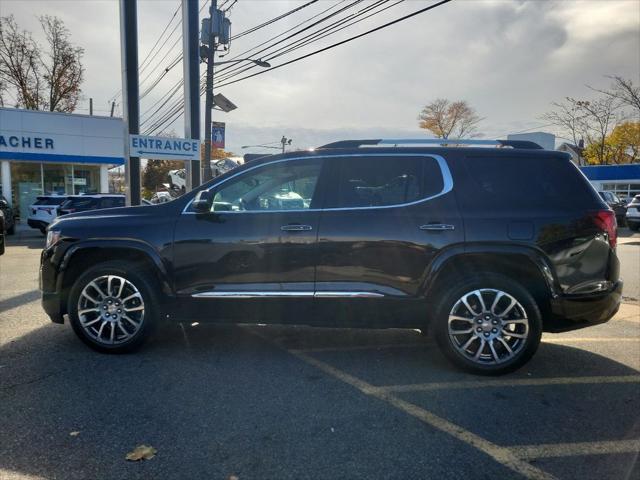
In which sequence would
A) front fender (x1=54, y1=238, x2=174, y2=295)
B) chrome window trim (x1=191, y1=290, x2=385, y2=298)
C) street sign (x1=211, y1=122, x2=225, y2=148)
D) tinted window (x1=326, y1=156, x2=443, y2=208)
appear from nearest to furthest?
1. chrome window trim (x1=191, y1=290, x2=385, y2=298)
2. tinted window (x1=326, y1=156, x2=443, y2=208)
3. front fender (x1=54, y1=238, x2=174, y2=295)
4. street sign (x1=211, y1=122, x2=225, y2=148)

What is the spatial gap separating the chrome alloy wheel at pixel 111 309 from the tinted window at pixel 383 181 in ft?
6.56

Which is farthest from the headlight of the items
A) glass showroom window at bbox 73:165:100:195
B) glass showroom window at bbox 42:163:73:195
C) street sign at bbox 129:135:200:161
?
glass showroom window at bbox 73:165:100:195

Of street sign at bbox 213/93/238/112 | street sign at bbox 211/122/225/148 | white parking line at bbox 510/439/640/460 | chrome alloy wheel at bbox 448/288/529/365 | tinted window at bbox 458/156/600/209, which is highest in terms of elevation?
street sign at bbox 213/93/238/112

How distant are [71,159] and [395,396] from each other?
970 inches

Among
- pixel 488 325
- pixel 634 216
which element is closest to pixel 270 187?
pixel 488 325

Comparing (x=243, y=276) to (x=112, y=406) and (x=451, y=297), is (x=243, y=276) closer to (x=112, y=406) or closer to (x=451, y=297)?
(x=112, y=406)

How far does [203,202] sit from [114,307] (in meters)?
1.29

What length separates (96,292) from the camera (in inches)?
174

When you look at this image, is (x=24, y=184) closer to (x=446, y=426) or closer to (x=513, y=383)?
(x=513, y=383)

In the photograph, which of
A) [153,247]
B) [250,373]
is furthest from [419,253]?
[153,247]

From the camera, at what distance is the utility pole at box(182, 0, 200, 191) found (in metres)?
10.4

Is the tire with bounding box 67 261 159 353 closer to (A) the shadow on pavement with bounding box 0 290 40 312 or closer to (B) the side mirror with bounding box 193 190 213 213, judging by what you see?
(B) the side mirror with bounding box 193 190 213 213

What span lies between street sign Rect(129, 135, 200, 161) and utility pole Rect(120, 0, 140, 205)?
15cm

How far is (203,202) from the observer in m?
4.26
